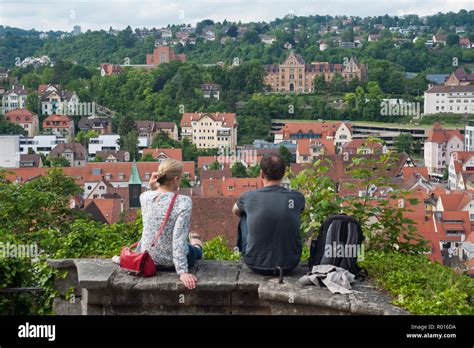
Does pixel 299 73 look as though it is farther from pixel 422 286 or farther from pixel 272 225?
pixel 422 286

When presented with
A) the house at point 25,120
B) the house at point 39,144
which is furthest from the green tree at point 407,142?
the house at point 25,120

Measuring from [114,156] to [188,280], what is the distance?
37331mm

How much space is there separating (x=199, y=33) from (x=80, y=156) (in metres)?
59.1

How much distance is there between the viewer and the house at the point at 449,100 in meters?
56.4

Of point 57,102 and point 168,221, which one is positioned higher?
point 57,102

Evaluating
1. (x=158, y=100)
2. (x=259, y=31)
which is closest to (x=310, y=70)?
(x=158, y=100)

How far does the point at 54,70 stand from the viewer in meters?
60.7

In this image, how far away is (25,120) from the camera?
48.9m

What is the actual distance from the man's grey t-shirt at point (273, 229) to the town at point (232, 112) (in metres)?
15.5

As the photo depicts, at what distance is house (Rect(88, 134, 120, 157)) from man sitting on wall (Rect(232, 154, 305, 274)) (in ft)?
131

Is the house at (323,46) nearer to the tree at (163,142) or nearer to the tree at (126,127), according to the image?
the tree at (126,127)

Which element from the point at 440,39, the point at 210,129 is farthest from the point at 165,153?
the point at 440,39
